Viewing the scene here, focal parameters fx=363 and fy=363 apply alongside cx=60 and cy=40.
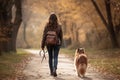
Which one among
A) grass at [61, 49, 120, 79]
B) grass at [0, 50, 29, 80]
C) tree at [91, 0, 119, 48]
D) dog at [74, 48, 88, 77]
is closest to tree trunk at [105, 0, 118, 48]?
tree at [91, 0, 119, 48]

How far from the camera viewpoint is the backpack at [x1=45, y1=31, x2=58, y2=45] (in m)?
14.2

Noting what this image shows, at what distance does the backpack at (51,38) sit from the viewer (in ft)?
46.5

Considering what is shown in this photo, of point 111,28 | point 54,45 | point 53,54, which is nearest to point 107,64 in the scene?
point 53,54

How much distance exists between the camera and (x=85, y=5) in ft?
123

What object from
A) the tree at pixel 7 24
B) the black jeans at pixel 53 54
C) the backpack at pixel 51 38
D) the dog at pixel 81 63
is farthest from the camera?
the tree at pixel 7 24

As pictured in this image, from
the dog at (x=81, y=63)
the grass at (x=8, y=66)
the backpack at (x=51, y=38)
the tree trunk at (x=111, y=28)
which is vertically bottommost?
the tree trunk at (x=111, y=28)

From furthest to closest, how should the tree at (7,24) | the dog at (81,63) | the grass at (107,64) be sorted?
the tree at (7,24) < the grass at (107,64) < the dog at (81,63)

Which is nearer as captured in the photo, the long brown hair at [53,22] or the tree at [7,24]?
the long brown hair at [53,22]

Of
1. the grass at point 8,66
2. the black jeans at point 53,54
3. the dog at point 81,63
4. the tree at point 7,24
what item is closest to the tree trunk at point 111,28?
the tree at point 7,24

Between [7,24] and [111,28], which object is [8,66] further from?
[111,28]

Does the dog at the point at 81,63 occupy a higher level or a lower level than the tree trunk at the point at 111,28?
higher

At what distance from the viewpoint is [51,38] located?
1420cm

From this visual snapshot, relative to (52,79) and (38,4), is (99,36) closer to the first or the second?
(38,4)

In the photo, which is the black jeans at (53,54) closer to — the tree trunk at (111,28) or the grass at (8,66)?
the grass at (8,66)
